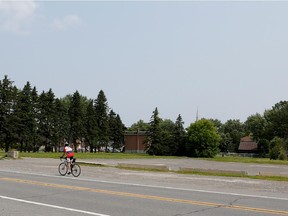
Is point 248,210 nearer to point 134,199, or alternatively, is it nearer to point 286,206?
→ point 286,206

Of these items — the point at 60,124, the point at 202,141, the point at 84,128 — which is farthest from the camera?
the point at 84,128

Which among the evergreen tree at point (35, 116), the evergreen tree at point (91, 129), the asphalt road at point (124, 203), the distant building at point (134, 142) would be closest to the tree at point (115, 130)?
the distant building at point (134, 142)

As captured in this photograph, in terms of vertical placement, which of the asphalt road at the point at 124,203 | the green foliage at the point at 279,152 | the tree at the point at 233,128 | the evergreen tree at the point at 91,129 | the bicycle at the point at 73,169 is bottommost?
the asphalt road at the point at 124,203

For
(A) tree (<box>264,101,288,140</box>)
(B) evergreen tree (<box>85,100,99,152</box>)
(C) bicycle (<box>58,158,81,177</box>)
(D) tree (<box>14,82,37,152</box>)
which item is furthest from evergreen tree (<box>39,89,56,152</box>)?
(A) tree (<box>264,101,288,140</box>)

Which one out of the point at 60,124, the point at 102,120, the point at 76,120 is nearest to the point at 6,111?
the point at 60,124

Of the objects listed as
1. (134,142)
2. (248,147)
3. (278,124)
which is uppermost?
(278,124)

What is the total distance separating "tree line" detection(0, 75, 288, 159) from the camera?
70500 millimetres

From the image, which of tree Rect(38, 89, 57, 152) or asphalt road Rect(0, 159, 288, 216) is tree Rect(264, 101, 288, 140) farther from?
asphalt road Rect(0, 159, 288, 216)

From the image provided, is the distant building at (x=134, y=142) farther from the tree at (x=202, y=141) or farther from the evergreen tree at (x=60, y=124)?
the evergreen tree at (x=60, y=124)

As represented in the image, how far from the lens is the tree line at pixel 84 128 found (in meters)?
70.5

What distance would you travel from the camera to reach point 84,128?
9400 cm

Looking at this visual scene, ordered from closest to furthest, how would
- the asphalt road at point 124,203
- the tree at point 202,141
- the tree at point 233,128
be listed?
1. the asphalt road at point 124,203
2. the tree at point 202,141
3. the tree at point 233,128

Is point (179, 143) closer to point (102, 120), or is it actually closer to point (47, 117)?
point (102, 120)

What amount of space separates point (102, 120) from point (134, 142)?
42.5 ft
